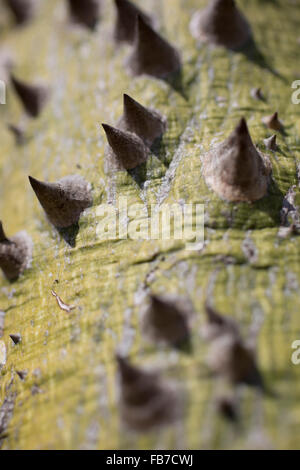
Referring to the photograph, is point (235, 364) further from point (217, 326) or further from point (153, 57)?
point (153, 57)

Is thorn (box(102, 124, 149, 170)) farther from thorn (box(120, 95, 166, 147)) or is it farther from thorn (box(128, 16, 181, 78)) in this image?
thorn (box(128, 16, 181, 78))

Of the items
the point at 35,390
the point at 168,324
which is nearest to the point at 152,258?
the point at 168,324

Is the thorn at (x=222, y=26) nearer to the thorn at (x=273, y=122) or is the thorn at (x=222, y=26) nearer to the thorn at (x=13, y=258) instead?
the thorn at (x=273, y=122)

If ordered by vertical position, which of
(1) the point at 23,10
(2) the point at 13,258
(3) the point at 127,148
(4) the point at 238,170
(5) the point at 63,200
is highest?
(1) the point at 23,10

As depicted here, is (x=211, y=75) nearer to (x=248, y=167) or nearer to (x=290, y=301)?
(x=248, y=167)
